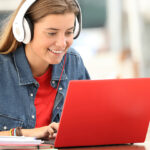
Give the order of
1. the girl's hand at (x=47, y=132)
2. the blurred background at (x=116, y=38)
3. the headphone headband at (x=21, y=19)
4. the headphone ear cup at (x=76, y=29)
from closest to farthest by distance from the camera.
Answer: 1. the girl's hand at (x=47, y=132)
2. the headphone headband at (x=21, y=19)
3. the headphone ear cup at (x=76, y=29)
4. the blurred background at (x=116, y=38)

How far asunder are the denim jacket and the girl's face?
0.11 meters

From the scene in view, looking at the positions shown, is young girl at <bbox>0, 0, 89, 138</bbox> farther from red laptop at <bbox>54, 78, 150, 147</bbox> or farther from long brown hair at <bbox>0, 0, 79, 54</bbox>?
red laptop at <bbox>54, 78, 150, 147</bbox>

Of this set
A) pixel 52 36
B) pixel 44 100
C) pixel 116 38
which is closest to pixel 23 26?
pixel 52 36

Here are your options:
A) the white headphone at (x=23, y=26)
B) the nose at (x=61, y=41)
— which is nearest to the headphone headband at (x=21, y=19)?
the white headphone at (x=23, y=26)

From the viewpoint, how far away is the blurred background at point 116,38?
5.29 meters

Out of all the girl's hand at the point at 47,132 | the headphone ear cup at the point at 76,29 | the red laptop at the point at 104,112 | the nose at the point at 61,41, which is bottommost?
the girl's hand at the point at 47,132

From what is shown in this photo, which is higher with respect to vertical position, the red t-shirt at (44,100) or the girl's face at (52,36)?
the girl's face at (52,36)

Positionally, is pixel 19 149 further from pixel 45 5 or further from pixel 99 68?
pixel 99 68

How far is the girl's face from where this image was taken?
1.60 m

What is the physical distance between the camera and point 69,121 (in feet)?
4.14

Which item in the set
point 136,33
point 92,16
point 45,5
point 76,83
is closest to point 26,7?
point 45,5

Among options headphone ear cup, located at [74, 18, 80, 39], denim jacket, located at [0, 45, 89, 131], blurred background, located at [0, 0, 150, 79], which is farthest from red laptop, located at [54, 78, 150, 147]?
blurred background, located at [0, 0, 150, 79]

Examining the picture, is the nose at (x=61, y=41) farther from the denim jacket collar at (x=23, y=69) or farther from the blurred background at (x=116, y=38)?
the blurred background at (x=116, y=38)

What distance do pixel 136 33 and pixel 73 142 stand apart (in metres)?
4.12
